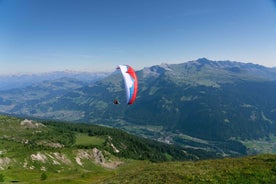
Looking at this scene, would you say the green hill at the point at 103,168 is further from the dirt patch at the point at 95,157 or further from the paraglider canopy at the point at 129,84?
the paraglider canopy at the point at 129,84

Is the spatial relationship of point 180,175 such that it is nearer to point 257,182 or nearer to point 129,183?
point 129,183

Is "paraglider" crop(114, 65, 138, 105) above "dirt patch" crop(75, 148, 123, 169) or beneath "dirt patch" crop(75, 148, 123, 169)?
above

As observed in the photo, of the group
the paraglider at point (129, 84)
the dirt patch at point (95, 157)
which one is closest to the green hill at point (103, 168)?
the dirt patch at point (95, 157)

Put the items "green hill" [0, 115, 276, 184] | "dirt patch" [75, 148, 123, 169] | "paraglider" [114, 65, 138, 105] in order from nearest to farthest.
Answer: "green hill" [0, 115, 276, 184] < "paraglider" [114, 65, 138, 105] < "dirt patch" [75, 148, 123, 169]

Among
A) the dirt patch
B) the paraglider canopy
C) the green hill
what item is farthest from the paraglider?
the dirt patch

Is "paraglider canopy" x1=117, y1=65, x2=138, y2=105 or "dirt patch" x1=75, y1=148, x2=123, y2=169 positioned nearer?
"paraglider canopy" x1=117, y1=65, x2=138, y2=105

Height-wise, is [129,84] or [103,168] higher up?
[129,84]

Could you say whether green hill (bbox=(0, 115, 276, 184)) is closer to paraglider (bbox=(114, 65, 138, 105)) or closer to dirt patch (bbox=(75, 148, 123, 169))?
dirt patch (bbox=(75, 148, 123, 169))

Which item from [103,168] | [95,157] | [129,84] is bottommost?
[103,168]

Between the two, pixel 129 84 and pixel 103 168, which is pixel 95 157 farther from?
pixel 129 84

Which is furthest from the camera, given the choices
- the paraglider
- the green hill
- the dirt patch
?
the dirt patch

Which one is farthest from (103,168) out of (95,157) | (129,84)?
(129,84)
